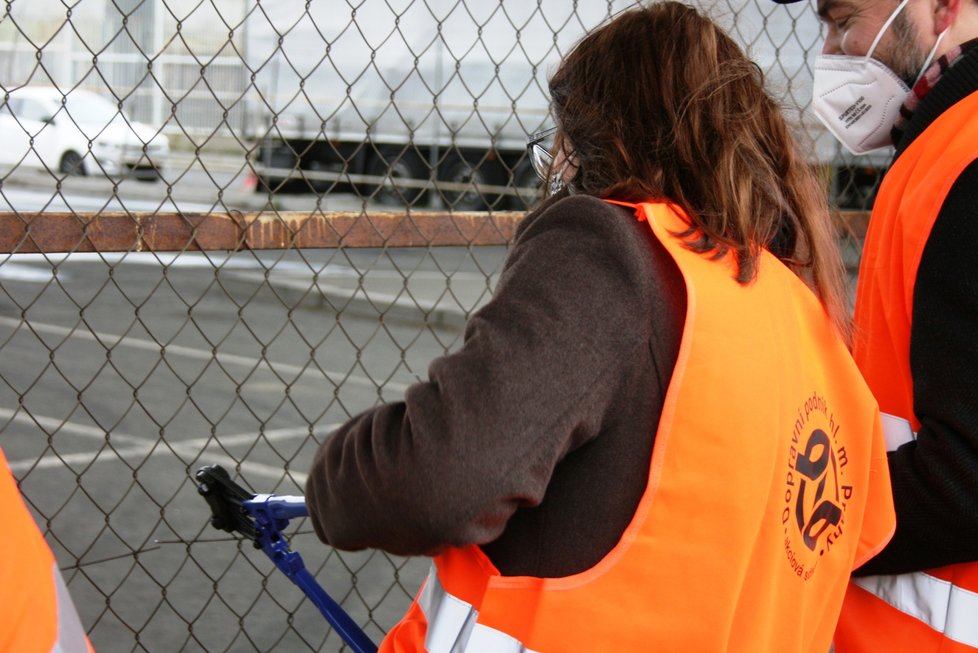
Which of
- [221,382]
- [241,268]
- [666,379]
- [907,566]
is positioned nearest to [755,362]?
[666,379]

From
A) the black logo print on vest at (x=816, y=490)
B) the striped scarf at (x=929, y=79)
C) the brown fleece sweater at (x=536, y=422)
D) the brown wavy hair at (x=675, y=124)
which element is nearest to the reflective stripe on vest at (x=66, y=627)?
the brown fleece sweater at (x=536, y=422)

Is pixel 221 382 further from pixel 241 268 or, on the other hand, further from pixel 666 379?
pixel 666 379

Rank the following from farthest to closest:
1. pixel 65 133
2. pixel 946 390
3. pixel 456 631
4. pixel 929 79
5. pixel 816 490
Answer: pixel 65 133 < pixel 929 79 < pixel 946 390 < pixel 816 490 < pixel 456 631

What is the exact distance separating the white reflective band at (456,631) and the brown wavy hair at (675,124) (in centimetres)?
55

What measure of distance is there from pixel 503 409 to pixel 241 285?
1028cm

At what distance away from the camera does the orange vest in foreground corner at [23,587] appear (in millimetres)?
1133

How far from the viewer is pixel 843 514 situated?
158cm

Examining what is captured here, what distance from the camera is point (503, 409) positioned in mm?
1204

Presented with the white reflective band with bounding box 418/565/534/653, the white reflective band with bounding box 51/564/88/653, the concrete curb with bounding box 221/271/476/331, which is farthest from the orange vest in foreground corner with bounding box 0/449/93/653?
the concrete curb with bounding box 221/271/476/331

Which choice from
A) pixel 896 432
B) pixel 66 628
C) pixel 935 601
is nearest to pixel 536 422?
pixel 66 628

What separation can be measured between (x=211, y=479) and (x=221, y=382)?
5762mm

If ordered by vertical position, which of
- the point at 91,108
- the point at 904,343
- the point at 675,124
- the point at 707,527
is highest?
the point at 675,124

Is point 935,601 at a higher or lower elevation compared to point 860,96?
lower

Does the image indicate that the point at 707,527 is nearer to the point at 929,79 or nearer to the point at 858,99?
the point at 929,79
